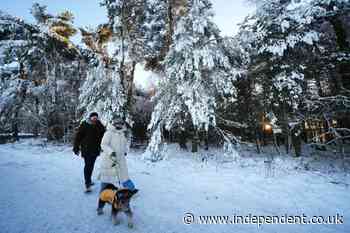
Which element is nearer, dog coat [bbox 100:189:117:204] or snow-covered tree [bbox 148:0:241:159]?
dog coat [bbox 100:189:117:204]

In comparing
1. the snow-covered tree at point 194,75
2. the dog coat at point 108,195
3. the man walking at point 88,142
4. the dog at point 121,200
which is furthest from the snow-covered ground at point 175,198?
→ the snow-covered tree at point 194,75

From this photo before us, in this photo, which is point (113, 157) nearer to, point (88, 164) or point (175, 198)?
point (88, 164)

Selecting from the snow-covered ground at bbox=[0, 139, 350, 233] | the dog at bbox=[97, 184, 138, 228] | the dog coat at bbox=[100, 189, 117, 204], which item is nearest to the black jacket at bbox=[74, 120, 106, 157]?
the snow-covered ground at bbox=[0, 139, 350, 233]

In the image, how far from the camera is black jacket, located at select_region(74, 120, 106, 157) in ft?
17.7

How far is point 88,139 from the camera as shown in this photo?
5414 mm

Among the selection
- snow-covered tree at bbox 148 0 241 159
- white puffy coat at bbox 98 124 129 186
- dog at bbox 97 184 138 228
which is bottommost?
dog at bbox 97 184 138 228

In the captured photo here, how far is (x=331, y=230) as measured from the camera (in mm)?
3727

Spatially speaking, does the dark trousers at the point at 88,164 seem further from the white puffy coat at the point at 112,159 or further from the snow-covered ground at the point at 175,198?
the white puffy coat at the point at 112,159

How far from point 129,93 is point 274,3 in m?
10.0

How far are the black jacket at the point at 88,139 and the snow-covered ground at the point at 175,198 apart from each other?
1.12 meters

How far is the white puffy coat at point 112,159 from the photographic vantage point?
4238 millimetres

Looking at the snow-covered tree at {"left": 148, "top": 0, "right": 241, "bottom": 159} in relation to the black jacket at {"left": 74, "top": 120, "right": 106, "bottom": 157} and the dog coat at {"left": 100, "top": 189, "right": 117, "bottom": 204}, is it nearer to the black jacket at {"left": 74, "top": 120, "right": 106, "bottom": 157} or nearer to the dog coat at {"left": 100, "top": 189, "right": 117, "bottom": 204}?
the black jacket at {"left": 74, "top": 120, "right": 106, "bottom": 157}

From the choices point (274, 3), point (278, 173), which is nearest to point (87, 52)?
point (274, 3)

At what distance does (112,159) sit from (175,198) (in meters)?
1.97
